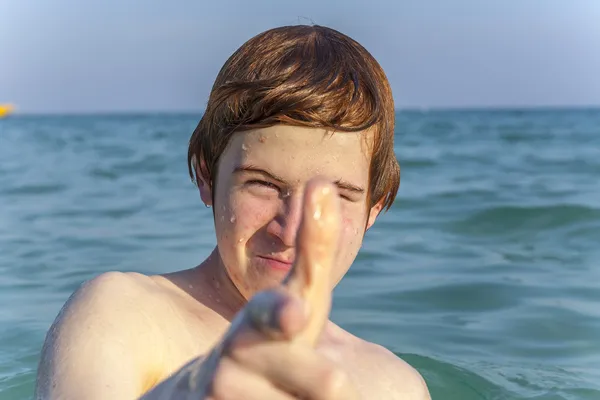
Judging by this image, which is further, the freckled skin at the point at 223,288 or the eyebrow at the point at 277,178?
the eyebrow at the point at 277,178

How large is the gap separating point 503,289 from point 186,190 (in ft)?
15.7

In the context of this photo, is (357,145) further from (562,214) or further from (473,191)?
(473,191)

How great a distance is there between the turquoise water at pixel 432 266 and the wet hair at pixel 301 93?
136cm

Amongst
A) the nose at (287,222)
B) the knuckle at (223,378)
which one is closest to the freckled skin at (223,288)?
the nose at (287,222)

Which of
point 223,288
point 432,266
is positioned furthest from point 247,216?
point 432,266

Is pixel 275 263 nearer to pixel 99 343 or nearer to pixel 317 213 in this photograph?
pixel 99 343

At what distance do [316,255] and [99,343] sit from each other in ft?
3.27

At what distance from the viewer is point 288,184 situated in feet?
7.38

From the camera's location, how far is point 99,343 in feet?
6.37

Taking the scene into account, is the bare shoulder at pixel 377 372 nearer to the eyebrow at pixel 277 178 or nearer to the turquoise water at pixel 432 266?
the eyebrow at pixel 277 178

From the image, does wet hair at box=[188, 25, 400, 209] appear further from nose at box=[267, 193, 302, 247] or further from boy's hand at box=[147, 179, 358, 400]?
boy's hand at box=[147, 179, 358, 400]

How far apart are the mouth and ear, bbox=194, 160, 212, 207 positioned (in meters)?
0.41

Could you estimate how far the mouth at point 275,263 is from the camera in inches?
87.0

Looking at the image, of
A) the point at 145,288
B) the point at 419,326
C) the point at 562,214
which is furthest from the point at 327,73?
the point at 562,214
